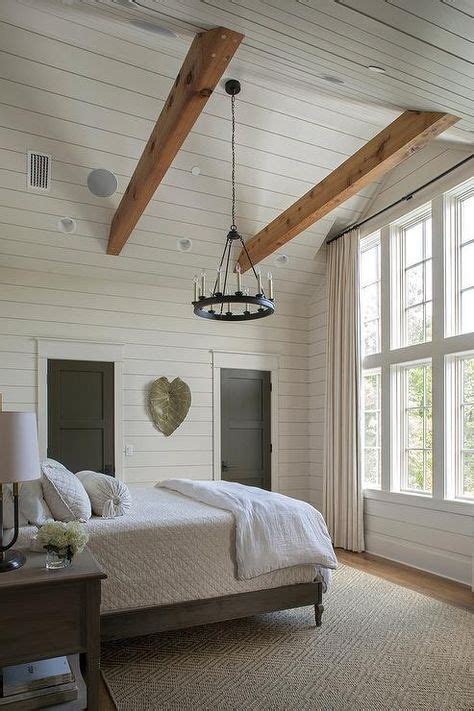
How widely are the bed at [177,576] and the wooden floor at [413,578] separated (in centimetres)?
122

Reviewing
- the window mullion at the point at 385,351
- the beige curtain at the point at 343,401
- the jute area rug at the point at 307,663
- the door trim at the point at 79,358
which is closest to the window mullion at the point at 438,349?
the window mullion at the point at 385,351

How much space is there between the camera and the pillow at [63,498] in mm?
3266

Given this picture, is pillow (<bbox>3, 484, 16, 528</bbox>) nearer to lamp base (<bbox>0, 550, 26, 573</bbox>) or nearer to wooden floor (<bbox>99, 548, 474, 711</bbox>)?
→ lamp base (<bbox>0, 550, 26, 573</bbox>)

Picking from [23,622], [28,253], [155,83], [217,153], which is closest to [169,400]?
[28,253]

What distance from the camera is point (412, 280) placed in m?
5.71

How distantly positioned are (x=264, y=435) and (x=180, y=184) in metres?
3.02

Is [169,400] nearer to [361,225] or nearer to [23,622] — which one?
[361,225]

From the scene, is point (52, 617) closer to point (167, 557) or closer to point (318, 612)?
point (167, 557)

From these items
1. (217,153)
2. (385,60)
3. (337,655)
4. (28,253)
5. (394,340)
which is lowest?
(337,655)

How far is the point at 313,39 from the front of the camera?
2.72 metres

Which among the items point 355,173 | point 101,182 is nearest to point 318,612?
point 355,173

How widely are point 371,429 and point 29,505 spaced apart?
3886mm

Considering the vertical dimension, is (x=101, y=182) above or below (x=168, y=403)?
above

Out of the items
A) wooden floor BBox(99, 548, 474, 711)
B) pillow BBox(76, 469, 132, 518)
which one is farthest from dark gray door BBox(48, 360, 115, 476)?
wooden floor BBox(99, 548, 474, 711)
